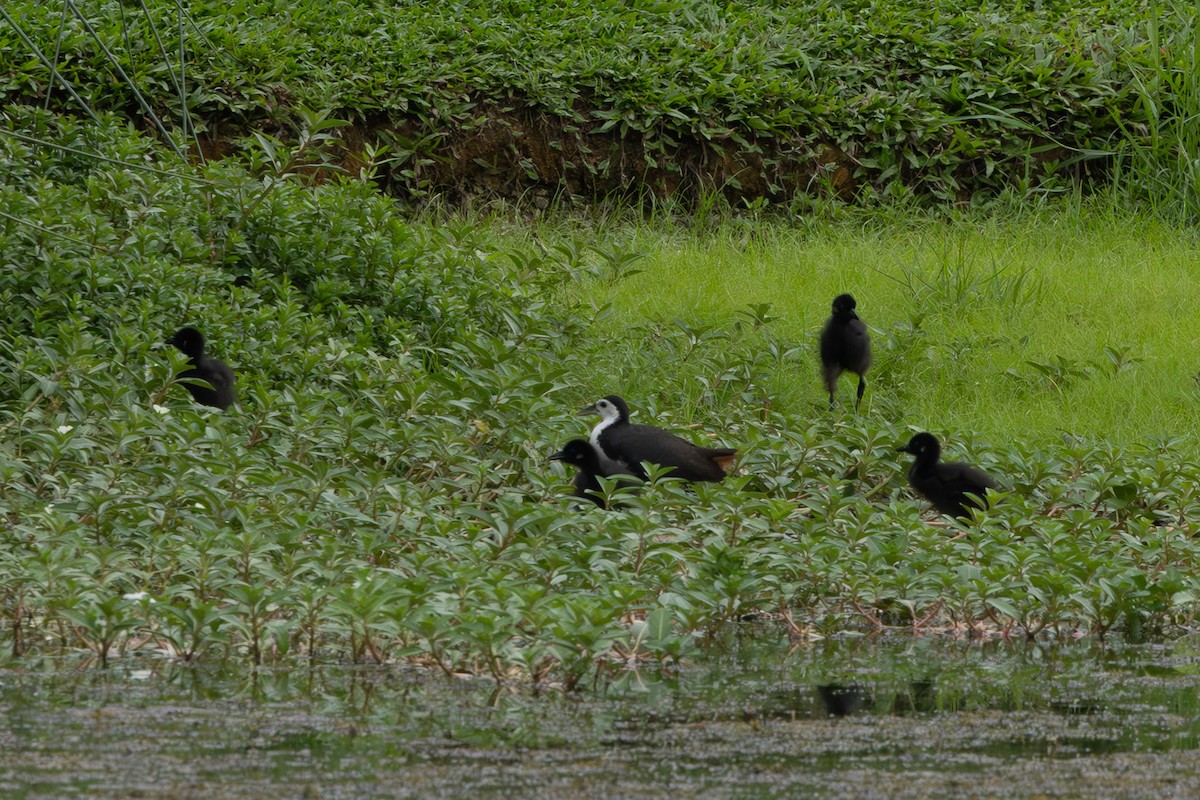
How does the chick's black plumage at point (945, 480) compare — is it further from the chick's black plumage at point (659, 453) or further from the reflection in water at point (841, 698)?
the reflection in water at point (841, 698)

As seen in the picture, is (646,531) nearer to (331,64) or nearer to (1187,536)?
(1187,536)

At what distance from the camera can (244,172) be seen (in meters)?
9.88

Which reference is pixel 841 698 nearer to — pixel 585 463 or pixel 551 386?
pixel 585 463

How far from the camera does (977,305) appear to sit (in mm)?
10914

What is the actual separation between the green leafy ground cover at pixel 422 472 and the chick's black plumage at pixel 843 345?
307 mm

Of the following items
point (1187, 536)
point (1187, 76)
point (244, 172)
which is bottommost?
point (1187, 536)

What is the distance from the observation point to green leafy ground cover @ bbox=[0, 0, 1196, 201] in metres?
13.0

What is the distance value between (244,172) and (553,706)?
587cm

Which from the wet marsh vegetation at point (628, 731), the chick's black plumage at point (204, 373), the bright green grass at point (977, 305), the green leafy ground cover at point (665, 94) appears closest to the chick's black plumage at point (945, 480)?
the bright green grass at point (977, 305)

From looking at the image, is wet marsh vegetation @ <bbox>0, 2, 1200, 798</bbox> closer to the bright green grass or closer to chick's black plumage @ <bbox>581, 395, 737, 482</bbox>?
the bright green grass

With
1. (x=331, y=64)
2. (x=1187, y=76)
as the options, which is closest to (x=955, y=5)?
(x=1187, y=76)

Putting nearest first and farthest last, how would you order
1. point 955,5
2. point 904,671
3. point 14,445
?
point 904,671 → point 14,445 → point 955,5

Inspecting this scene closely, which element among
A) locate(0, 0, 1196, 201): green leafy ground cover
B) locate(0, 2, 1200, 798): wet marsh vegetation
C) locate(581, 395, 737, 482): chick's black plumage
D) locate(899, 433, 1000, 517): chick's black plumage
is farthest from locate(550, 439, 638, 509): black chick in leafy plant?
locate(0, 0, 1196, 201): green leafy ground cover

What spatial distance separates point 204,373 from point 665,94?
6.12 meters
